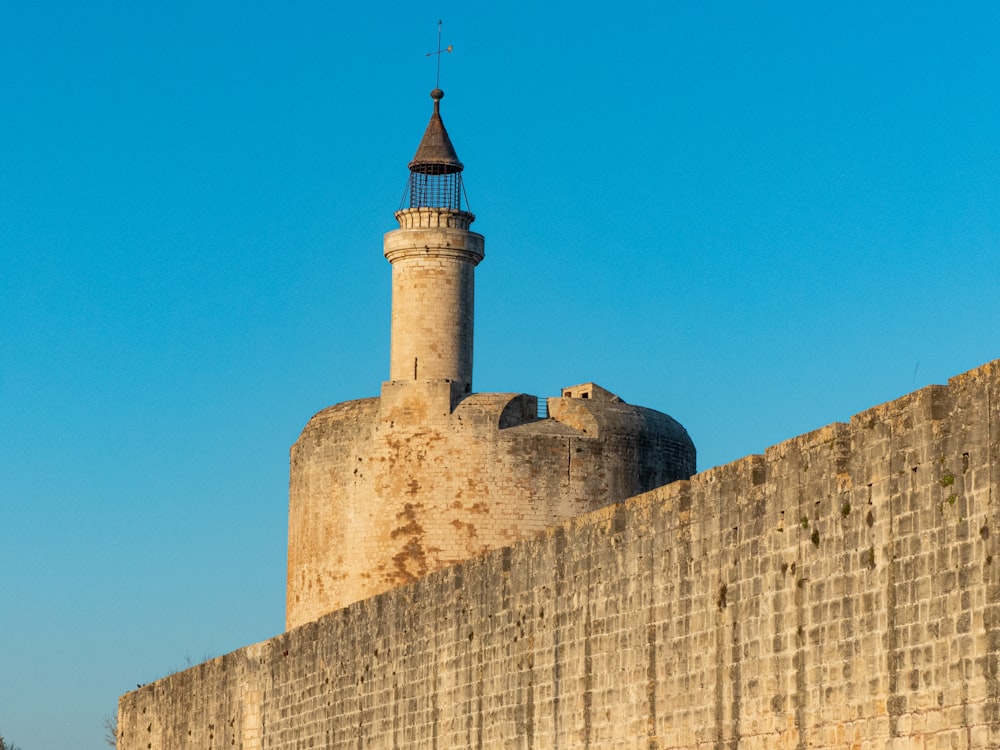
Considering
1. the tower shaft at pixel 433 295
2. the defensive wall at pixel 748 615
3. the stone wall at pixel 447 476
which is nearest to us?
the defensive wall at pixel 748 615

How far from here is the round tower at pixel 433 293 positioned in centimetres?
3042

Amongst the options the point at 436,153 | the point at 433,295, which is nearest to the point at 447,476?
the point at 433,295

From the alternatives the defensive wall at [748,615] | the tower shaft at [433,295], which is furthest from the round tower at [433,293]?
the defensive wall at [748,615]

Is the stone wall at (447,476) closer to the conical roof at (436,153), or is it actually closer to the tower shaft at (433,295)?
the tower shaft at (433,295)

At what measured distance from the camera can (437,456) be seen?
1165 inches

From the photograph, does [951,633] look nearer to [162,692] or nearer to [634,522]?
[634,522]

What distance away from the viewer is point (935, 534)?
1167 cm

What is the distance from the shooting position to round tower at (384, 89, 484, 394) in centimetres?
3042

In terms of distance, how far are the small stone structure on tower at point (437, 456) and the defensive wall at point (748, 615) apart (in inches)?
324

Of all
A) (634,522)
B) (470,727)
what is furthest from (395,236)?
(634,522)

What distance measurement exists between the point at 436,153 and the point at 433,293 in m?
2.68

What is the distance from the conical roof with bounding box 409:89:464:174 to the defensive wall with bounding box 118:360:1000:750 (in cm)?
1220

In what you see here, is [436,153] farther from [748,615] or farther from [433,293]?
[748,615]

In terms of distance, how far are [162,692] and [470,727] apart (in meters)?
11.4
